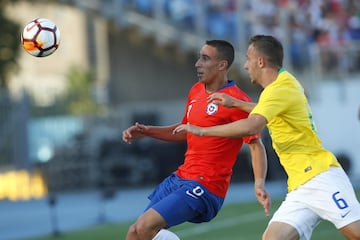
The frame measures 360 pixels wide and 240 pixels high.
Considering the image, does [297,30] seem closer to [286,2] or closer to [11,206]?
[286,2]

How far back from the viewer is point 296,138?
29.6ft

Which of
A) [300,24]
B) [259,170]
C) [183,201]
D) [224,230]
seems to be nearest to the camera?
[259,170]

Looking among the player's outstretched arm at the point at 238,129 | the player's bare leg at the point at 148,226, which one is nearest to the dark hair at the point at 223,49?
the player's outstretched arm at the point at 238,129

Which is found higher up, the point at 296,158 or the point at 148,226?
the point at 296,158

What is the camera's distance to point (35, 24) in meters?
11.1

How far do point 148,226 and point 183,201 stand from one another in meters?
0.45

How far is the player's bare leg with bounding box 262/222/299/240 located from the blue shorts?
3.34 ft

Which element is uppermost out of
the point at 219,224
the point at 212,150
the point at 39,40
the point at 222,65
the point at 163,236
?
the point at 39,40

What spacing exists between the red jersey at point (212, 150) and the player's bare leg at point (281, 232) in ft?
3.57

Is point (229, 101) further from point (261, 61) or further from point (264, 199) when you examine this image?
point (264, 199)

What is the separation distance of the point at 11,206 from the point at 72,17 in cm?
2437

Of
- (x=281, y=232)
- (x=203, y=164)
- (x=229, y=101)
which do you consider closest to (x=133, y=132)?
(x=203, y=164)

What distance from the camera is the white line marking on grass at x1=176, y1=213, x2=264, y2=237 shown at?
16225 millimetres

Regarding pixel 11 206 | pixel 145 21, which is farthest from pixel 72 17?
pixel 11 206
